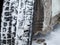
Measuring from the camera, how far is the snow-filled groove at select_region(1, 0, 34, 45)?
1237mm

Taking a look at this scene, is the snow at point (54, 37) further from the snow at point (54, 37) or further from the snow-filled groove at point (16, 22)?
the snow-filled groove at point (16, 22)

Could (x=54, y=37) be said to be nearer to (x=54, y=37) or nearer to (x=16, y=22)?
(x=54, y=37)

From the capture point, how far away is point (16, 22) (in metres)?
1.24

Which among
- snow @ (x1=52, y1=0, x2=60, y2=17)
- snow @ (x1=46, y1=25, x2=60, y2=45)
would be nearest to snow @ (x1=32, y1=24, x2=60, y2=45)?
snow @ (x1=46, y1=25, x2=60, y2=45)

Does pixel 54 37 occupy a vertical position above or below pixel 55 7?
below

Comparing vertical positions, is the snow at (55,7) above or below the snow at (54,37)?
above

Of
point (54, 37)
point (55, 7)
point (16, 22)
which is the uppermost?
point (55, 7)

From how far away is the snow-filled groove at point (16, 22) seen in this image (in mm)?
1237

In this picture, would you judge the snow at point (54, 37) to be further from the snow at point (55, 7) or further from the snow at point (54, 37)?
the snow at point (55, 7)

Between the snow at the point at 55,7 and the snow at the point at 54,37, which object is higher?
the snow at the point at 55,7

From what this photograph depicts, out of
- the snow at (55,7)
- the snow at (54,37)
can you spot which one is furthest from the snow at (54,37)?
the snow at (55,7)

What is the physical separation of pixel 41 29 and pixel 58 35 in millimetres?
164

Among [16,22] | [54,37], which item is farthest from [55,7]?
[16,22]

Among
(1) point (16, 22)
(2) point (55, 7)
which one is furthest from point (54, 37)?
(1) point (16, 22)
